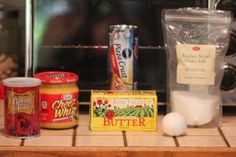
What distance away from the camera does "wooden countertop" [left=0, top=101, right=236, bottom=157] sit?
3.75 ft

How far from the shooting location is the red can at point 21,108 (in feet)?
3.98

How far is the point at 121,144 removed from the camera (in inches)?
46.5

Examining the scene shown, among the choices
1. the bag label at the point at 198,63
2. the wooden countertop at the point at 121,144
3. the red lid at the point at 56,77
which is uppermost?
the bag label at the point at 198,63

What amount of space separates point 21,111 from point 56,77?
130 mm

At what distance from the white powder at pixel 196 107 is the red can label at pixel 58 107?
251 millimetres

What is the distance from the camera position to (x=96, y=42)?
146 cm

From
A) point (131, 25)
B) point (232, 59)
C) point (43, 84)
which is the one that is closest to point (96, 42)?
point (131, 25)

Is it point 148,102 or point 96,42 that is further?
point 96,42

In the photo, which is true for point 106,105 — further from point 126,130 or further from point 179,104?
point 179,104

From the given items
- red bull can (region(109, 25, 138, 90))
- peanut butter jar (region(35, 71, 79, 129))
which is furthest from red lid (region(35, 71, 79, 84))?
red bull can (region(109, 25, 138, 90))

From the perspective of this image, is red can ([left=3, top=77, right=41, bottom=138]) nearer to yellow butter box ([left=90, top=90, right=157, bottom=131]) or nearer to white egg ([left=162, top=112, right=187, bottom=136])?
yellow butter box ([left=90, top=90, right=157, bottom=131])

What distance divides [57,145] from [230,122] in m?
0.46

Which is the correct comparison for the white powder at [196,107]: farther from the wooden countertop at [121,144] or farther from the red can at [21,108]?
the red can at [21,108]

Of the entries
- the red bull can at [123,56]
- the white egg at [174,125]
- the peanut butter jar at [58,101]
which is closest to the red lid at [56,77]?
the peanut butter jar at [58,101]
